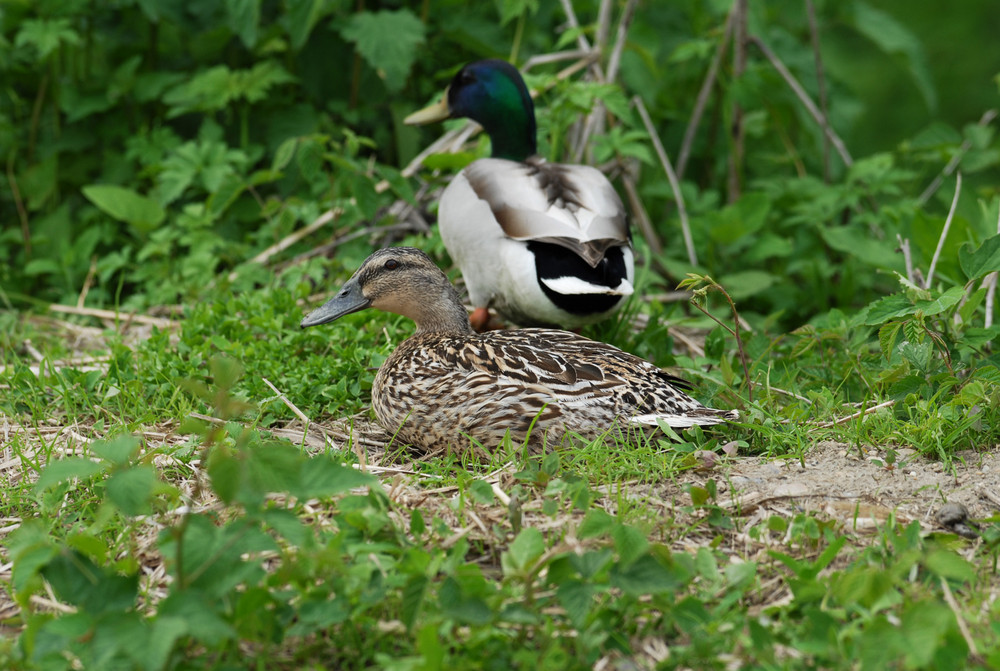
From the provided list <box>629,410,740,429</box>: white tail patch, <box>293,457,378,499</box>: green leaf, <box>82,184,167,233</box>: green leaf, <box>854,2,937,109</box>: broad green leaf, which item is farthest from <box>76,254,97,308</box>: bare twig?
<box>854,2,937,109</box>: broad green leaf

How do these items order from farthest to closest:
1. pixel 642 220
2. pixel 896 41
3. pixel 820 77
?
pixel 896 41, pixel 820 77, pixel 642 220

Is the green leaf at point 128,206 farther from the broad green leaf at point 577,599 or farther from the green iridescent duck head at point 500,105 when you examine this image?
the broad green leaf at point 577,599

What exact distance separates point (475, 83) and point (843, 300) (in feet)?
7.28

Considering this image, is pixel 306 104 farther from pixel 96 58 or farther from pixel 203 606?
pixel 203 606

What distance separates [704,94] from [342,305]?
313 cm

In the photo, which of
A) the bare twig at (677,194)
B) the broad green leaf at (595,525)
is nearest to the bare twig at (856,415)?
the broad green leaf at (595,525)

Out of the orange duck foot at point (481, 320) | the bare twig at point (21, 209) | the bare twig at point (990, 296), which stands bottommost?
the bare twig at point (21, 209)

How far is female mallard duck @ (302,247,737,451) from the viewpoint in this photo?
335cm

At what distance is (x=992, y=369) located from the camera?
135 inches

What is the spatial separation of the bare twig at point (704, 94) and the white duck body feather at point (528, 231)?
5.34ft

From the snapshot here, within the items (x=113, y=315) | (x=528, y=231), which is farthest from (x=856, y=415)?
(x=113, y=315)

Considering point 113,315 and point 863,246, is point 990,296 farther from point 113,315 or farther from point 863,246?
point 113,315

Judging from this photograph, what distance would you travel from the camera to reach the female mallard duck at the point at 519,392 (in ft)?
11.0

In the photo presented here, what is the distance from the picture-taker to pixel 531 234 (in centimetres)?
419
